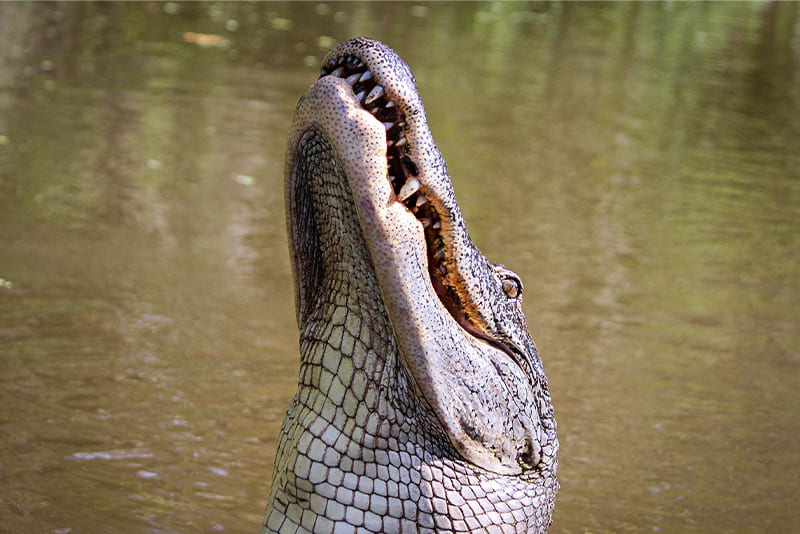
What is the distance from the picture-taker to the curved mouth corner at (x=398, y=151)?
2129 mm

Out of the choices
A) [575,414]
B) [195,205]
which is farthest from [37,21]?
[575,414]

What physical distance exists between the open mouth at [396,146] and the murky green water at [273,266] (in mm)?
1903

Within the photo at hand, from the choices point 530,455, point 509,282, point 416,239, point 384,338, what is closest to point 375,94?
point 416,239

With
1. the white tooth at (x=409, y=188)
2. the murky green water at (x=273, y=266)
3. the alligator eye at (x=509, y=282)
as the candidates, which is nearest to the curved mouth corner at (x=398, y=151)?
the white tooth at (x=409, y=188)

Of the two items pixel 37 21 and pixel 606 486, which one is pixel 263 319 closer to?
pixel 606 486

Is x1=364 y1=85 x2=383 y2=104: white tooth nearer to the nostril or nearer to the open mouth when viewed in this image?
the open mouth

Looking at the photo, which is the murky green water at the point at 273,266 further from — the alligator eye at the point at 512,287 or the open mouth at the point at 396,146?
the open mouth at the point at 396,146

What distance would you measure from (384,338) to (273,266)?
12.6 ft

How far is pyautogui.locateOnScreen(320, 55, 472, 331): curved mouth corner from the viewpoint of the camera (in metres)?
2.13

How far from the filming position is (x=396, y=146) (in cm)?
214

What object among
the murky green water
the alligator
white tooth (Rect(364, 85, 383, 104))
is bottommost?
the murky green water

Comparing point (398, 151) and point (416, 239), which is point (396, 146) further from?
point (416, 239)

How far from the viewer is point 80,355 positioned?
4707mm

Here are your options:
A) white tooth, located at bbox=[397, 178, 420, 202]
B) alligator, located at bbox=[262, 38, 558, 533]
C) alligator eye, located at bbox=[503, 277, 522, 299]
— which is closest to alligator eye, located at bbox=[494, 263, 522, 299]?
alligator eye, located at bbox=[503, 277, 522, 299]
